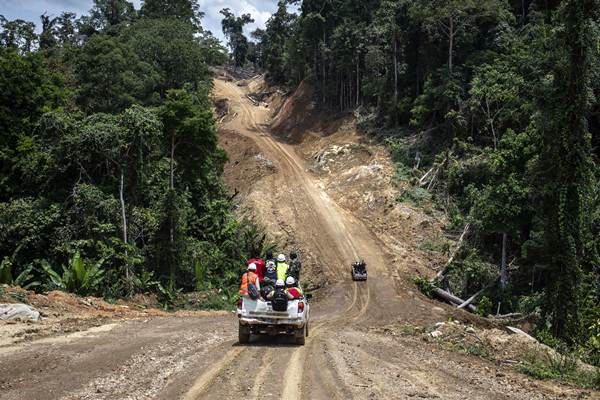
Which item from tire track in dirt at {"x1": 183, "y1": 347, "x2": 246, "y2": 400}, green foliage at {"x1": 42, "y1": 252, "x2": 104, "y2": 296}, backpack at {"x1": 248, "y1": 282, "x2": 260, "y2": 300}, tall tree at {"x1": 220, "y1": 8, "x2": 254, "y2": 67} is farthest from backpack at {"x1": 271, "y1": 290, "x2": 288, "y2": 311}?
tall tree at {"x1": 220, "y1": 8, "x2": 254, "y2": 67}

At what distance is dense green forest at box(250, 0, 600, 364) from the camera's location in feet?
60.8

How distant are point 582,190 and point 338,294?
12111 millimetres

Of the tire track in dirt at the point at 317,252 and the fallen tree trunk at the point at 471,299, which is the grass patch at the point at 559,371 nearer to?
the tire track in dirt at the point at 317,252

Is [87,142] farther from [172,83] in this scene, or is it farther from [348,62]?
[348,62]

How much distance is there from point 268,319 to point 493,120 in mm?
26634

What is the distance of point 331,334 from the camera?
13.9m

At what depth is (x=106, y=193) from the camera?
2281cm

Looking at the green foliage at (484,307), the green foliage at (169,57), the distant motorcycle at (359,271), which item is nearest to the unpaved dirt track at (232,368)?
the green foliage at (484,307)

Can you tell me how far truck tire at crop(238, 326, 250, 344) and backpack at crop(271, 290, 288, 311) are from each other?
2.72 feet

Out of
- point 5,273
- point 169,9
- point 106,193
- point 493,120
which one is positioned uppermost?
point 169,9

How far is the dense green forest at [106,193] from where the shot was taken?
69.5 feet

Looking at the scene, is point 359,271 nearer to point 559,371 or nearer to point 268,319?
point 559,371

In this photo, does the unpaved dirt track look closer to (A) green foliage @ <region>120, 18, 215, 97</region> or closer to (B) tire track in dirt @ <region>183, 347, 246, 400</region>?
(B) tire track in dirt @ <region>183, 347, 246, 400</region>

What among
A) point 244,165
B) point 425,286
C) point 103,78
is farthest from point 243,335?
point 244,165
